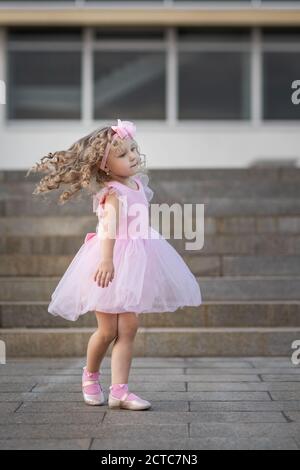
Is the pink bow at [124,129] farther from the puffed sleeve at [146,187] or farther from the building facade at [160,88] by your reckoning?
the building facade at [160,88]

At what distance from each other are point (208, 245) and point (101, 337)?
10.2 feet

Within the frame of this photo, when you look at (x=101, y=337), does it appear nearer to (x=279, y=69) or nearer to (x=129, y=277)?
(x=129, y=277)

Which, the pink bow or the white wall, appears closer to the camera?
the pink bow

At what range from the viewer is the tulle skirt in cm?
431

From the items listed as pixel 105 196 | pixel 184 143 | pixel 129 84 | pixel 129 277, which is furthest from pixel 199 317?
pixel 129 84

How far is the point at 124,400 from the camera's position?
14.2ft

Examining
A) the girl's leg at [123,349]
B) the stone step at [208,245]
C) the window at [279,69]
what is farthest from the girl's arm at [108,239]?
the window at [279,69]

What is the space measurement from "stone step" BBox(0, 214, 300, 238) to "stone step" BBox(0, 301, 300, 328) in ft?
4.71

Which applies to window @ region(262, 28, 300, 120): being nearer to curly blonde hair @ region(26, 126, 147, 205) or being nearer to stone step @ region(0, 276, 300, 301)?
stone step @ region(0, 276, 300, 301)

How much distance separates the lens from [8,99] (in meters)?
14.5

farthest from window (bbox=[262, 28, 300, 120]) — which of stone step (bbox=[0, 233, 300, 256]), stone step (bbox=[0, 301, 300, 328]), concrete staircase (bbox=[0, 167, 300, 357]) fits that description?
stone step (bbox=[0, 301, 300, 328])

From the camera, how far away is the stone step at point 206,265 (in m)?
7.08

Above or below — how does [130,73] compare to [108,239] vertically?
above
